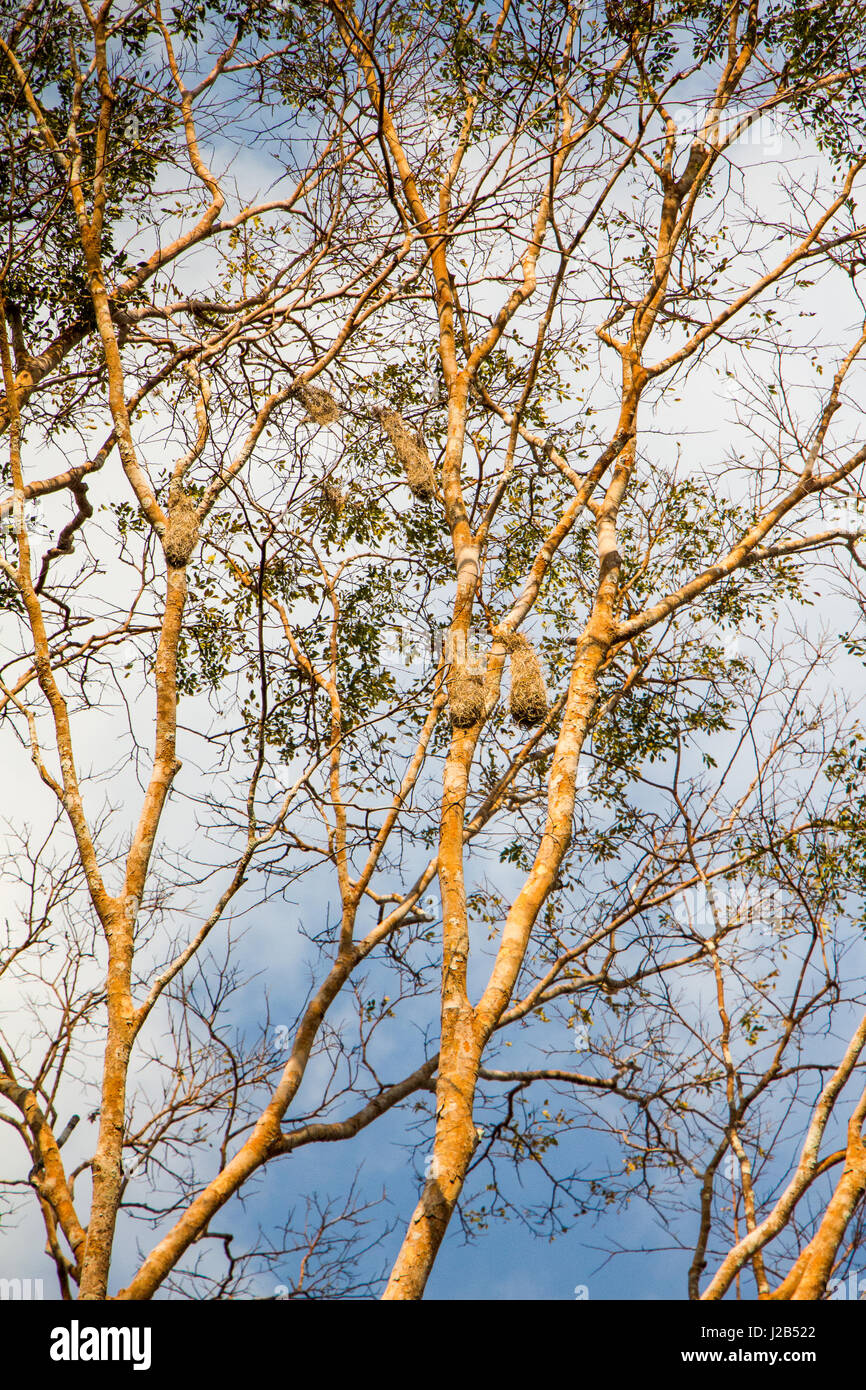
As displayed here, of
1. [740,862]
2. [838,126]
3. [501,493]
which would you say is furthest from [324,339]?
[740,862]

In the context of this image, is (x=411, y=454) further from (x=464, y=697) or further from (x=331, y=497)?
(x=464, y=697)

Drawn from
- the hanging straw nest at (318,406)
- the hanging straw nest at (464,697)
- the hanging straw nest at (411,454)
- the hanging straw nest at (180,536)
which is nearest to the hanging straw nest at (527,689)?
the hanging straw nest at (464,697)

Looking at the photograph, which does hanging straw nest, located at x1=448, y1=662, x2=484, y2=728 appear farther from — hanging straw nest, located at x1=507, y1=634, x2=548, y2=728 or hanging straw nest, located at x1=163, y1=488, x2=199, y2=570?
hanging straw nest, located at x1=163, y1=488, x2=199, y2=570

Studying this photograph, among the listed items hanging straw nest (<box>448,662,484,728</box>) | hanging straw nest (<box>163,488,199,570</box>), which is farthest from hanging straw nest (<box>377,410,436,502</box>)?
hanging straw nest (<box>448,662,484,728</box>)

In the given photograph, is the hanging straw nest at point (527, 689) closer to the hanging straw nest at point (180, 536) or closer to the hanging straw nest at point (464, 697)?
the hanging straw nest at point (464, 697)

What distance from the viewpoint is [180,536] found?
6.55 metres

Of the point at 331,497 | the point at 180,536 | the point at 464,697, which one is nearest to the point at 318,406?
the point at 331,497

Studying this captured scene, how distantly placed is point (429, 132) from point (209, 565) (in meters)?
4.44

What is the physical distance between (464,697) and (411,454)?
2.96m

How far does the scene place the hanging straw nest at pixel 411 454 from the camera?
815 cm

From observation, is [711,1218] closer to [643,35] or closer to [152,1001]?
[152,1001]

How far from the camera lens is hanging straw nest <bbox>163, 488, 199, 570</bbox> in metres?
6.54

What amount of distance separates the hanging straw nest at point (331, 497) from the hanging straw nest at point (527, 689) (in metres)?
2.62

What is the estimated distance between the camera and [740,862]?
816 cm
